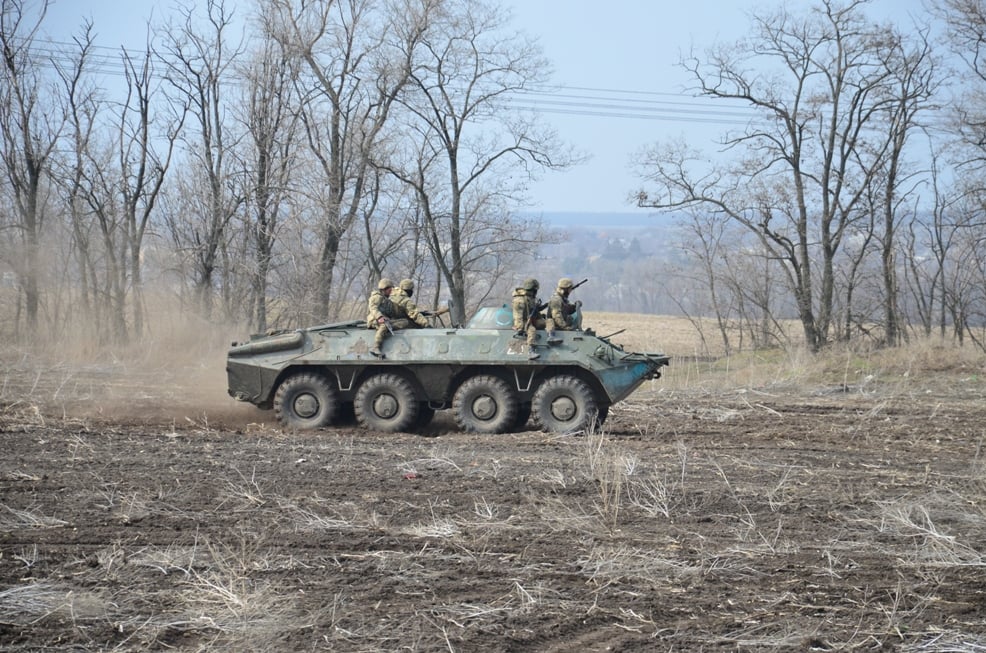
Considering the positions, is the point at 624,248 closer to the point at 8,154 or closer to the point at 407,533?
the point at 8,154

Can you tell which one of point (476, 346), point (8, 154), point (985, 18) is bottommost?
point (476, 346)

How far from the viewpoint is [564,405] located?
12328 mm

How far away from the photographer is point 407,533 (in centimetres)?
707

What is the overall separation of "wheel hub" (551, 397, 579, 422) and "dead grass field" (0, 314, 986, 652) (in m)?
0.63

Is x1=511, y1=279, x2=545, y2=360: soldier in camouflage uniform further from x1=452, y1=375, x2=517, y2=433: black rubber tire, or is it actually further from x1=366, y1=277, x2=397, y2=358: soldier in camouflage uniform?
x1=366, y1=277, x2=397, y2=358: soldier in camouflage uniform

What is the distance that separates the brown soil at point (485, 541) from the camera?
Result: 524 cm

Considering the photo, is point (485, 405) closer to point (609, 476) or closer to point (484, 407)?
point (484, 407)

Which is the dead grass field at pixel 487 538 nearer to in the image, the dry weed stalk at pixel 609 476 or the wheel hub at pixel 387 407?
the dry weed stalk at pixel 609 476

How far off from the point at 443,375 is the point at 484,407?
2.11 ft

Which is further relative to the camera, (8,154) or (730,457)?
(8,154)

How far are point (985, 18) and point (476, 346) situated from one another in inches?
627

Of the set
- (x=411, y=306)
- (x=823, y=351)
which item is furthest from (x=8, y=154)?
(x=823, y=351)

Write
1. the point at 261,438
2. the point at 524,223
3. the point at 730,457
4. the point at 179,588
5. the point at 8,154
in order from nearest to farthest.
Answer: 1. the point at 179,588
2. the point at 730,457
3. the point at 261,438
4. the point at 524,223
5. the point at 8,154

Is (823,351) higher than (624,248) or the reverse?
the reverse
